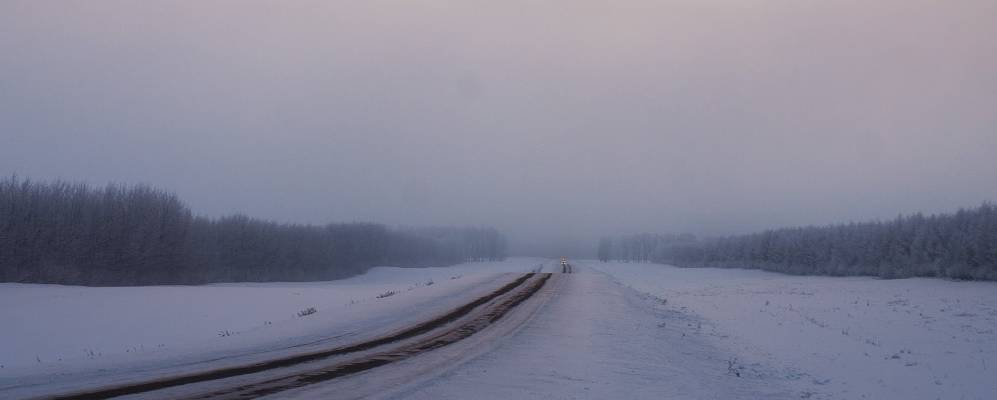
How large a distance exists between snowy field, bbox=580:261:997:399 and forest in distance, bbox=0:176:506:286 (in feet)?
148

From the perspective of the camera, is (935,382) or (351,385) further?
(935,382)

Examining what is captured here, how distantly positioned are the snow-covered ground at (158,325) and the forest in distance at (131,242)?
1457cm

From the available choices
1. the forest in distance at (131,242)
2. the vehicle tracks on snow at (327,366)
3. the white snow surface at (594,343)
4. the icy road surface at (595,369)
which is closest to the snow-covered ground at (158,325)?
the white snow surface at (594,343)

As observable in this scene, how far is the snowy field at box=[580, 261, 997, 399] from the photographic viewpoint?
13.4 meters

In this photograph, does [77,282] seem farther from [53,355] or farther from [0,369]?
[0,369]

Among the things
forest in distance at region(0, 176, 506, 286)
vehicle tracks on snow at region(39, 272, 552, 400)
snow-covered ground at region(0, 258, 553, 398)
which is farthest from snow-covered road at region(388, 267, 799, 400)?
forest in distance at region(0, 176, 506, 286)

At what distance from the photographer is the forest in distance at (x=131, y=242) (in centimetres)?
4800

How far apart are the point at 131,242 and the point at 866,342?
185 feet

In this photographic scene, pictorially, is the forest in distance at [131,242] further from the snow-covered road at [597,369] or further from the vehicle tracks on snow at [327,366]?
the snow-covered road at [597,369]

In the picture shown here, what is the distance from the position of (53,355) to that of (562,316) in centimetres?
1543

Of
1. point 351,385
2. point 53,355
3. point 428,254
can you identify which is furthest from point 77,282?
point 428,254

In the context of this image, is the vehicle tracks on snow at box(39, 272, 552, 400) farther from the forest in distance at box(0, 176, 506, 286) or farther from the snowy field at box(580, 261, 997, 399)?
the forest in distance at box(0, 176, 506, 286)

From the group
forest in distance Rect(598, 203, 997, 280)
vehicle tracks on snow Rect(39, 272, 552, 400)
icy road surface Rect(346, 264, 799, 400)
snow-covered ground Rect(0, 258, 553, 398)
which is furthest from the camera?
forest in distance Rect(598, 203, 997, 280)

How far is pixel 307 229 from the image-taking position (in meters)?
99.1
